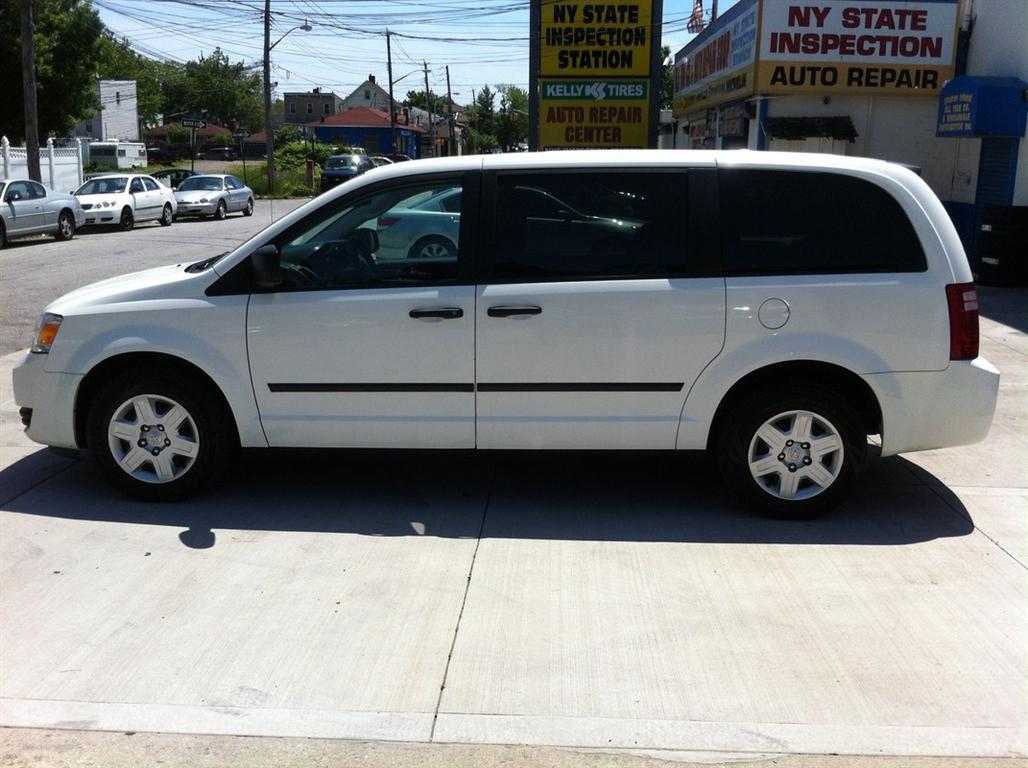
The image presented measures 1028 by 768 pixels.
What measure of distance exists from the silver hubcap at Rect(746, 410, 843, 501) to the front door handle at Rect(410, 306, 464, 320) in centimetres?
164

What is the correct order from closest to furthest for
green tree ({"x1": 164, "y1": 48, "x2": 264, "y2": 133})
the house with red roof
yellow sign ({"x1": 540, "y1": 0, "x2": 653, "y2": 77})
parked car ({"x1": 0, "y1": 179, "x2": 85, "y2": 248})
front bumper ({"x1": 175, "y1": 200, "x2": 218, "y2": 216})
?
yellow sign ({"x1": 540, "y1": 0, "x2": 653, "y2": 77}), parked car ({"x1": 0, "y1": 179, "x2": 85, "y2": 248}), front bumper ({"x1": 175, "y1": 200, "x2": 218, "y2": 216}), the house with red roof, green tree ({"x1": 164, "y1": 48, "x2": 264, "y2": 133})

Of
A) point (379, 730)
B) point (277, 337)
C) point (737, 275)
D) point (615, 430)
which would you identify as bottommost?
point (379, 730)

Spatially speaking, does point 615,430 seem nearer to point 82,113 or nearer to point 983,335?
point 983,335

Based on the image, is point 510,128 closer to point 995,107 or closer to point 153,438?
point 995,107

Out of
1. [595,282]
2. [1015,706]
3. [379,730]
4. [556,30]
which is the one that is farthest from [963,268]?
[556,30]

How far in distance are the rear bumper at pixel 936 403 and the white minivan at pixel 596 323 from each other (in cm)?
1

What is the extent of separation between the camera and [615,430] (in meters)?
5.50

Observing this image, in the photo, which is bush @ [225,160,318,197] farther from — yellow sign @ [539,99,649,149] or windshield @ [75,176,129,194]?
yellow sign @ [539,99,649,149]

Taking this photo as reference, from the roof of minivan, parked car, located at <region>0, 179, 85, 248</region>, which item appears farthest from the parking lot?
parked car, located at <region>0, 179, 85, 248</region>

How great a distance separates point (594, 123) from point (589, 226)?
10.1 metres

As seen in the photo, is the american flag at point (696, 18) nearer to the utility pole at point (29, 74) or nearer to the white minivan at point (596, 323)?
the utility pole at point (29, 74)

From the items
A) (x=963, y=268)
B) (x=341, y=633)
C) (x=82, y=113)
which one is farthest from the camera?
(x=82, y=113)

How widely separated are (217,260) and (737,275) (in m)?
2.83

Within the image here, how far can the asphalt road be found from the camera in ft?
43.0
